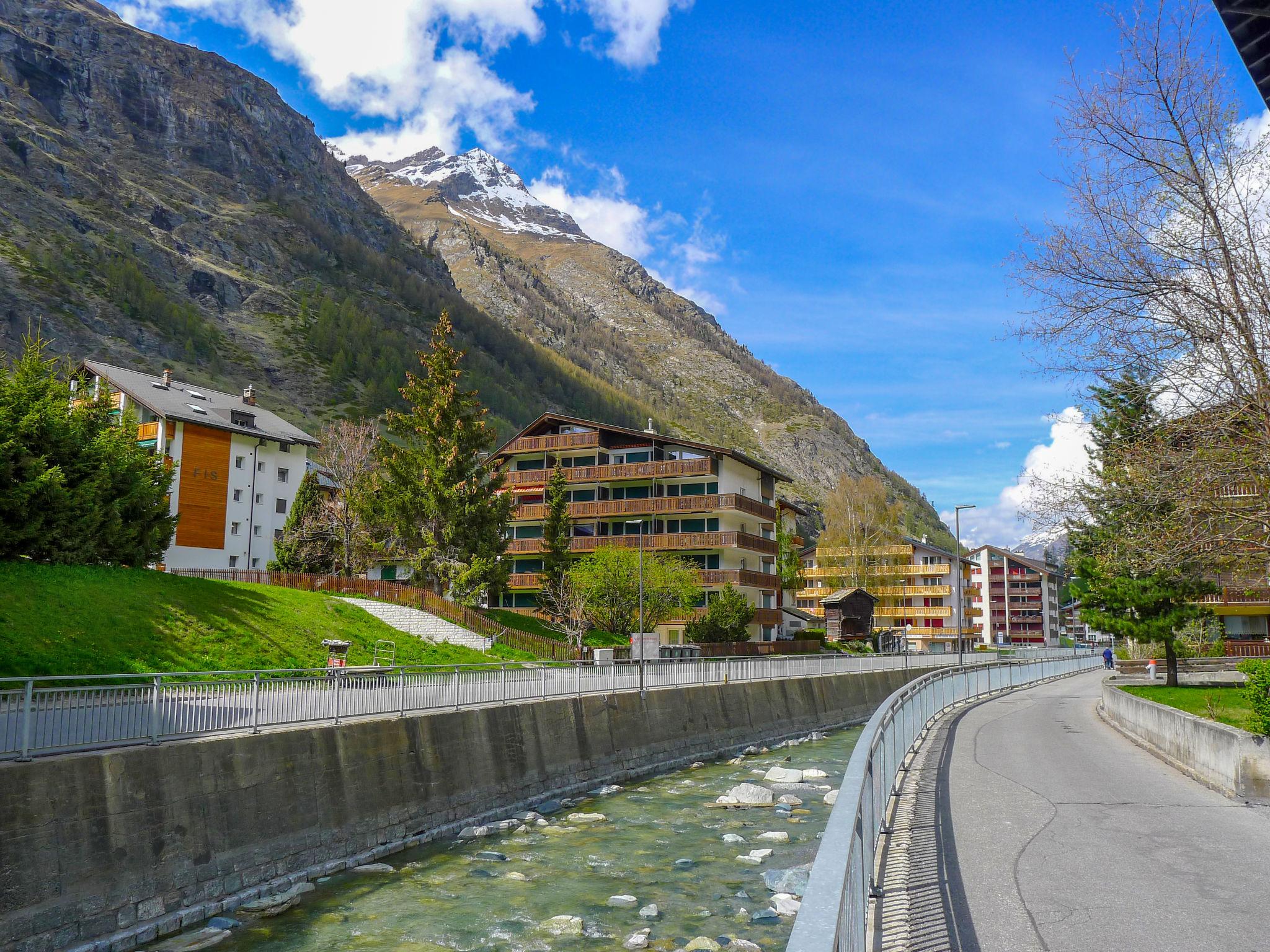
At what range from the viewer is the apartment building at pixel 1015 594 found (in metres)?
135

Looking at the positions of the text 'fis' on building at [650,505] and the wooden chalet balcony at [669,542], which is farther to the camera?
the text 'fis' on building at [650,505]

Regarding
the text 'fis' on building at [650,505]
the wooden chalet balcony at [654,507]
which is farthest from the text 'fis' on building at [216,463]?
the wooden chalet balcony at [654,507]

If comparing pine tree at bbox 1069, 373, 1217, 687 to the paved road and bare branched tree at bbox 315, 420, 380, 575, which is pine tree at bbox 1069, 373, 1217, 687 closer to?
the paved road

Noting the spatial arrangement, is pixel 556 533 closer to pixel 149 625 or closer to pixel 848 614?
pixel 848 614

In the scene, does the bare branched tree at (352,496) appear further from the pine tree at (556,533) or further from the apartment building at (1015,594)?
the apartment building at (1015,594)

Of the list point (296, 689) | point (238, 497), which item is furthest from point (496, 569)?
point (296, 689)

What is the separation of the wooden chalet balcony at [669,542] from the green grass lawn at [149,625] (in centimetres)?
2476

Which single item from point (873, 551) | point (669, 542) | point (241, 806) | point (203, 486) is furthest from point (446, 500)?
point (873, 551)

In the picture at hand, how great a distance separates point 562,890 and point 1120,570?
962 inches

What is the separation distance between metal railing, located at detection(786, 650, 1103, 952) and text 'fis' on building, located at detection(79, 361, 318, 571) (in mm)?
51184

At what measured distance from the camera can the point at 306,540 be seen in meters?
57.6

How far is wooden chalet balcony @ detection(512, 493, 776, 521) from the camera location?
197ft

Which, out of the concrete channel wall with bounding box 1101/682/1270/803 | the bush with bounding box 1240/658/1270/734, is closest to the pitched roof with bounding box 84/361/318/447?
the concrete channel wall with bounding box 1101/682/1270/803

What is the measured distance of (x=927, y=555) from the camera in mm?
105438
